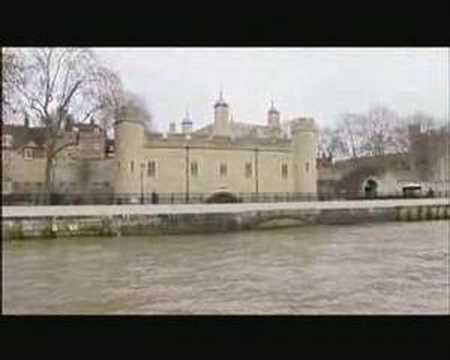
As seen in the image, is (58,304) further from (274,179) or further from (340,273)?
(274,179)

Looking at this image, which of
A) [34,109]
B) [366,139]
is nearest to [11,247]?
[34,109]

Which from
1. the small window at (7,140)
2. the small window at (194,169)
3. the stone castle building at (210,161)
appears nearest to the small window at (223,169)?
the stone castle building at (210,161)

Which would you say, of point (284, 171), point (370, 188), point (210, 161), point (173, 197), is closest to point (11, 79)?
point (173, 197)

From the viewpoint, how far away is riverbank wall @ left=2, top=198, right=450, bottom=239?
51.9ft

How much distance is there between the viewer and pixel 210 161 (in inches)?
936

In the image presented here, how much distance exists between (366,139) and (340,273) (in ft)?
64.3

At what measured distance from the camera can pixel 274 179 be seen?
24.8 meters

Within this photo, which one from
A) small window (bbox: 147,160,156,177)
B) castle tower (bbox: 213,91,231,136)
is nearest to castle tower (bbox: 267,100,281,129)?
castle tower (bbox: 213,91,231,136)

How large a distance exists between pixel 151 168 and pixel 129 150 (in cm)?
107

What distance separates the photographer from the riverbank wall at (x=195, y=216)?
51.9 feet

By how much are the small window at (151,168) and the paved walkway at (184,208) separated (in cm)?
391

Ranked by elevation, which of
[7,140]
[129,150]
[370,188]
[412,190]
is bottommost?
[412,190]

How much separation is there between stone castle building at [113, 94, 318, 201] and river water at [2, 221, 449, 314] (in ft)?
20.9

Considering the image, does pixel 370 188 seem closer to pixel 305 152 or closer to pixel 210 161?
pixel 305 152
